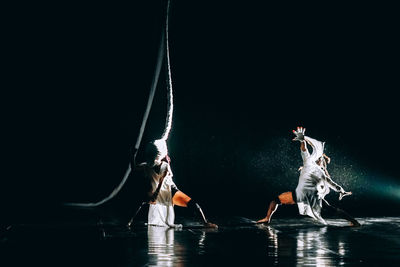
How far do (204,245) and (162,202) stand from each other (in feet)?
10.4

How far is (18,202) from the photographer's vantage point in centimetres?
1955

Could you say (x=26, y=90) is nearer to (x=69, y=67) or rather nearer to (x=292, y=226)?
(x=69, y=67)

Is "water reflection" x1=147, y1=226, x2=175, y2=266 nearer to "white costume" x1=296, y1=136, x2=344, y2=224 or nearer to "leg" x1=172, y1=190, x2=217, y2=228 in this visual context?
"leg" x1=172, y1=190, x2=217, y2=228

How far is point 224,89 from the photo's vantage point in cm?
1733

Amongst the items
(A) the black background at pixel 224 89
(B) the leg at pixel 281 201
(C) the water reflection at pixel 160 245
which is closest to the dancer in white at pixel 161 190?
(C) the water reflection at pixel 160 245

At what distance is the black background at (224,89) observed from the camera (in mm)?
16750

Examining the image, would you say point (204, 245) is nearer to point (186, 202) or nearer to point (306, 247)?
point (306, 247)

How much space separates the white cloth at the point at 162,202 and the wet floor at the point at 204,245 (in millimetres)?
362

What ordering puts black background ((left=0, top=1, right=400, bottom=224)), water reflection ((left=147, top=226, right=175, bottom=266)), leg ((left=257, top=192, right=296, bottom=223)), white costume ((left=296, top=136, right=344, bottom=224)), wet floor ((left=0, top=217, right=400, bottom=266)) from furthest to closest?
black background ((left=0, top=1, right=400, bottom=224)) < leg ((left=257, top=192, right=296, bottom=223)) < white costume ((left=296, top=136, right=344, bottom=224)) < wet floor ((left=0, top=217, right=400, bottom=266)) < water reflection ((left=147, top=226, right=175, bottom=266))

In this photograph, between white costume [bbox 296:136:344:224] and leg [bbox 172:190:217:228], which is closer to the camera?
leg [bbox 172:190:217:228]

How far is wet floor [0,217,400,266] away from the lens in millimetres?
7570

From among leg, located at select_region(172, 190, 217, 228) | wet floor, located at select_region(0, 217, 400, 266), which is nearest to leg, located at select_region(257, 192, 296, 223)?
wet floor, located at select_region(0, 217, 400, 266)

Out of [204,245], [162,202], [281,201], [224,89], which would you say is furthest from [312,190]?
[224,89]

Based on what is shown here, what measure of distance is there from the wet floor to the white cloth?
36 cm
